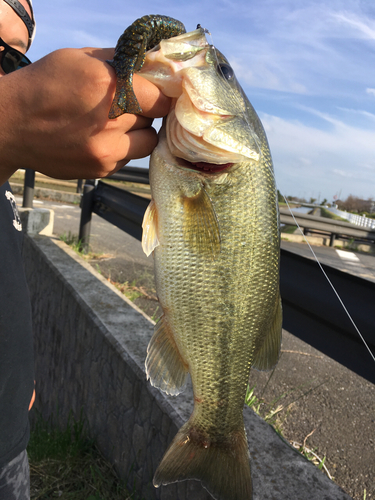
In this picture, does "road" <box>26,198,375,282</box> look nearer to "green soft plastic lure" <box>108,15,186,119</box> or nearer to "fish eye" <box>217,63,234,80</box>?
"fish eye" <box>217,63,234,80</box>

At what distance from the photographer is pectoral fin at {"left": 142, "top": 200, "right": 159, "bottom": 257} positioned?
1.50 meters

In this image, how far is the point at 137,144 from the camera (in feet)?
4.17

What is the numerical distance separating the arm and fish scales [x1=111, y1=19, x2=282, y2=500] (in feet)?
0.65

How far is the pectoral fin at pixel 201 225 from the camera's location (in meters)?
1.45

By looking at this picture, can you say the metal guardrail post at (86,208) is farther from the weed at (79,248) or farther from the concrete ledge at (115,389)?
the concrete ledge at (115,389)

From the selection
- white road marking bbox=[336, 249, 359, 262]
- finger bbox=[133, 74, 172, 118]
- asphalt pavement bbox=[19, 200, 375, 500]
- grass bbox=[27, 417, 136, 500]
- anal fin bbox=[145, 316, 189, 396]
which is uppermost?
finger bbox=[133, 74, 172, 118]

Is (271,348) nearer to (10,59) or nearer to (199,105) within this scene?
(199,105)

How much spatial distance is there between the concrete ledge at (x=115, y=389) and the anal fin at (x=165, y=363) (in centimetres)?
64

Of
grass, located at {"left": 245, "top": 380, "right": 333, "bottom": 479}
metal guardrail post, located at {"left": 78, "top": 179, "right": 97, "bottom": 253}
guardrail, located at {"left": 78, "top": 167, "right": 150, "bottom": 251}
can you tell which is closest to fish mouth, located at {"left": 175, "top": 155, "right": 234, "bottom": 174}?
grass, located at {"left": 245, "top": 380, "right": 333, "bottom": 479}

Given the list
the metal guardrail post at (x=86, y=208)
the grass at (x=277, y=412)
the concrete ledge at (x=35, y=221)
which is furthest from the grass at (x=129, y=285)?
the grass at (x=277, y=412)

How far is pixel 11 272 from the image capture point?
1.98 metres

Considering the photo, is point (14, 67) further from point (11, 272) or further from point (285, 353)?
point (285, 353)

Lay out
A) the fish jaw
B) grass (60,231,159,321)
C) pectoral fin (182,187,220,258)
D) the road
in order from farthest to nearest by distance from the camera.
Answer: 1. the road
2. grass (60,231,159,321)
3. pectoral fin (182,187,220,258)
4. the fish jaw

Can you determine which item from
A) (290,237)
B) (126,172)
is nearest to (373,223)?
(290,237)
